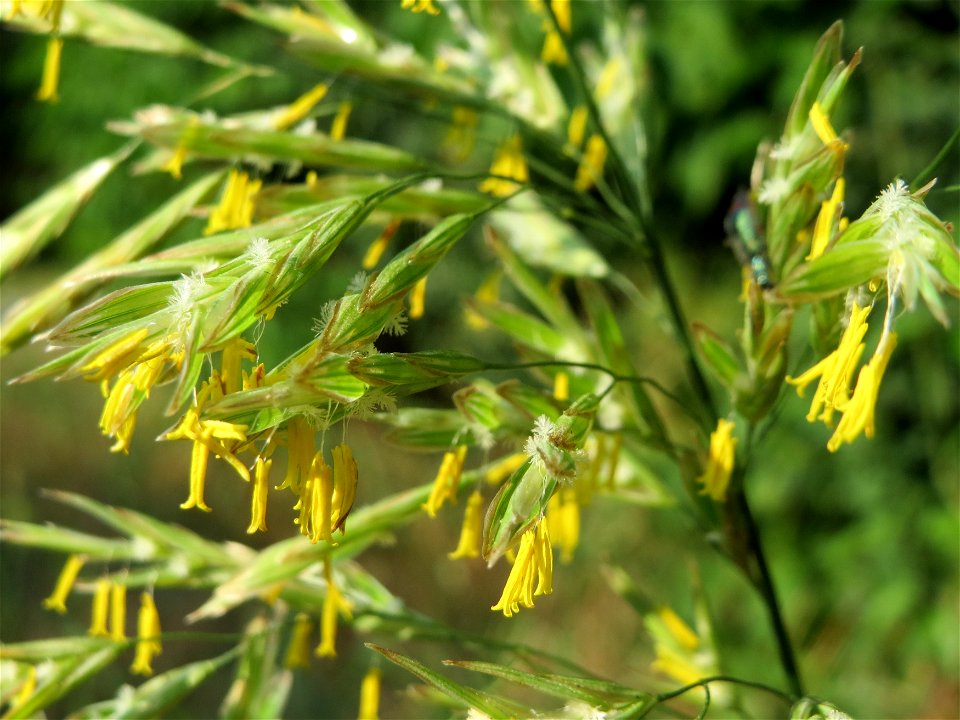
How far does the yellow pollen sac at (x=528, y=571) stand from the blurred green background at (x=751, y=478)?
46 centimetres

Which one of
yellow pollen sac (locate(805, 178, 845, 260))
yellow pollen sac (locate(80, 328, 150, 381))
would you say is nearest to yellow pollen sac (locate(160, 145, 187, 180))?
yellow pollen sac (locate(80, 328, 150, 381))

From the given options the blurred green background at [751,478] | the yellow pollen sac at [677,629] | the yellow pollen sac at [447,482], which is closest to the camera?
the yellow pollen sac at [447,482]

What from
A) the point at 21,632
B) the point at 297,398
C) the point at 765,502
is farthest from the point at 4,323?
the point at 21,632

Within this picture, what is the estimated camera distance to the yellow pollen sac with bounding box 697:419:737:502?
23.3 inches

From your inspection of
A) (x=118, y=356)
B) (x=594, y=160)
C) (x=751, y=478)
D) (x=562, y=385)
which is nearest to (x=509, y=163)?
(x=594, y=160)

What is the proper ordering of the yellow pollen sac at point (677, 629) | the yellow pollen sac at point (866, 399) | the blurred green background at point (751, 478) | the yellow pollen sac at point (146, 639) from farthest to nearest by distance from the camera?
the blurred green background at point (751, 478) < the yellow pollen sac at point (677, 629) < the yellow pollen sac at point (146, 639) < the yellow pollen sac at point (866, 399)

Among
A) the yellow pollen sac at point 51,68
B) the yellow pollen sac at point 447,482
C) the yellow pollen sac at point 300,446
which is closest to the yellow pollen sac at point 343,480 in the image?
the yellow pollen sac at point 300,446

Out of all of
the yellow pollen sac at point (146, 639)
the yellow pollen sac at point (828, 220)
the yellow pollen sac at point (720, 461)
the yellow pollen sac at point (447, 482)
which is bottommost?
the yellow pollen sac at point (146, 639)

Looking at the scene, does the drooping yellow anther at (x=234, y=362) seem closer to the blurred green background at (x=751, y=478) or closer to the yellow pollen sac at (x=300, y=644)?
the yellow pollen sac at (x=300, y=644)

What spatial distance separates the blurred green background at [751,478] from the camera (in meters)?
1.94

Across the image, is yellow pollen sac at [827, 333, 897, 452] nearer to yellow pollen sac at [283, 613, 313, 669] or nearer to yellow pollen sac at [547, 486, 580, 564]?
yellow pollen sac at [547, 486, 580, 564]

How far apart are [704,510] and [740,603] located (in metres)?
1.66

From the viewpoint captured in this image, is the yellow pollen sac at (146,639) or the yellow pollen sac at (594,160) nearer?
the yellow pollen sac at (146,639)

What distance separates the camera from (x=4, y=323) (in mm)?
624
